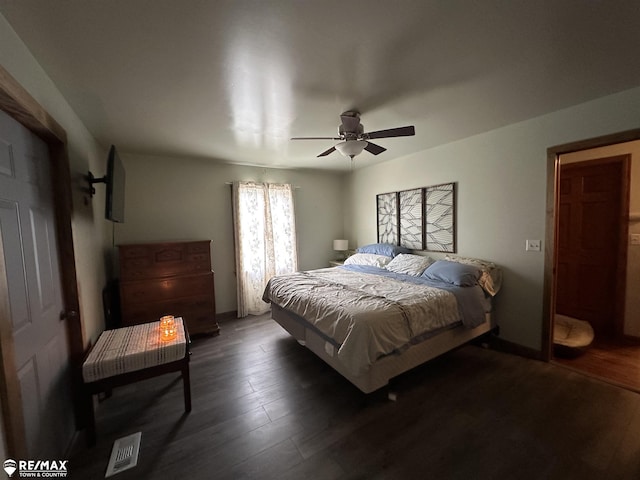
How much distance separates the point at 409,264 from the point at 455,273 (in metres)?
0.69

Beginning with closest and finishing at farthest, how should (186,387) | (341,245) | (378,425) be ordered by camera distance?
1. (378,425)
2. (186,387)
3. (341,245)

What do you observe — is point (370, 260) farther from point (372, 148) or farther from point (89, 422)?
point (89, 422)

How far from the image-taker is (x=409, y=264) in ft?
10.7

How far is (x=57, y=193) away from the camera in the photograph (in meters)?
1.66

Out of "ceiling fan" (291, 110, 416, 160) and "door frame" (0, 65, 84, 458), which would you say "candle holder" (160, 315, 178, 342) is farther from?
→ "ceiling fan" (291, 110, 416, 160)

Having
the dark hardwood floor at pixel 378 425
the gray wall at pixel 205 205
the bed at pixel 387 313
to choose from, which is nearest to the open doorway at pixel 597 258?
the dark hardwood floor at pixel 378 425

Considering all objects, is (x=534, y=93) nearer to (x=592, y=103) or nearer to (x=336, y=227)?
(x=592, y=103)

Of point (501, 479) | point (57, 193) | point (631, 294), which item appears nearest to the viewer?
point (501, 479)

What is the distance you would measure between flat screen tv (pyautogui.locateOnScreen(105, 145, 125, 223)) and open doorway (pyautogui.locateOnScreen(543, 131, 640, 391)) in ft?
12.9

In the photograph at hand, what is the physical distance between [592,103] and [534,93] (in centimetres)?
62

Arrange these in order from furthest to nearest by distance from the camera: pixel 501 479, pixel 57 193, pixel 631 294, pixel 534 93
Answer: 1. pixel 631 294
2. pixel 534 93
3. pixel 57 193
4. pixel 501 479

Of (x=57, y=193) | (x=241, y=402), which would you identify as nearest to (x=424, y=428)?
(x=241, y=402)

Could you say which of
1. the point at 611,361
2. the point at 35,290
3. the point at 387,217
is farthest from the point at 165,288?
the point at 611,361

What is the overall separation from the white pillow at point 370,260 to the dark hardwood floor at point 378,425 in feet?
4.87
